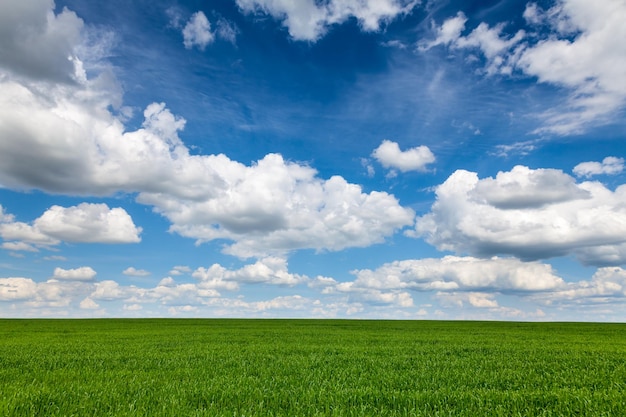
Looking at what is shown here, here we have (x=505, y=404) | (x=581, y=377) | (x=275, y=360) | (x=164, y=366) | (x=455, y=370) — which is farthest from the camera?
(x=275, y=360)

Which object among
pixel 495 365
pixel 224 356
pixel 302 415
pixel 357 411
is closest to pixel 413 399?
pixel 357 411

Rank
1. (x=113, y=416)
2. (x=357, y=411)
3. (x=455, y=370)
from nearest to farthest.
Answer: (x=113, y=416) → (x=357, y=411) → (x=455, y=370)

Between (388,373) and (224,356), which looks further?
(224,356)

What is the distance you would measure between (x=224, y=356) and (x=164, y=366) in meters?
3.17

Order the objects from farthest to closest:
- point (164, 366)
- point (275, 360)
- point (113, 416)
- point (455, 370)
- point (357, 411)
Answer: point (275, 360), point (164, 366), point (455, 370), point (357, 411), point (113, 416)

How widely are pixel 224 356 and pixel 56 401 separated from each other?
8350 mm

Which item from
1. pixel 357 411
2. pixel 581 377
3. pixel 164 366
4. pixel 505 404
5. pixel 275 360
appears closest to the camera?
pixel 357 411

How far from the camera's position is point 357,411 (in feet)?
25.3

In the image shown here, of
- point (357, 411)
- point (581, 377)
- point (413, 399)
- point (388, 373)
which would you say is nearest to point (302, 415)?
point (357, 411)

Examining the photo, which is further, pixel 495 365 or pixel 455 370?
pixel 495 365

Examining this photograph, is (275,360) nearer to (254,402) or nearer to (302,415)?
(254,402)

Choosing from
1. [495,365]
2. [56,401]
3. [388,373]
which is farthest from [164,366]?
[495,365]

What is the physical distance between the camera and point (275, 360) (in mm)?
14953

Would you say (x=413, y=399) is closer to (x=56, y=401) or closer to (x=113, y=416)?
(x=113, y=416)
